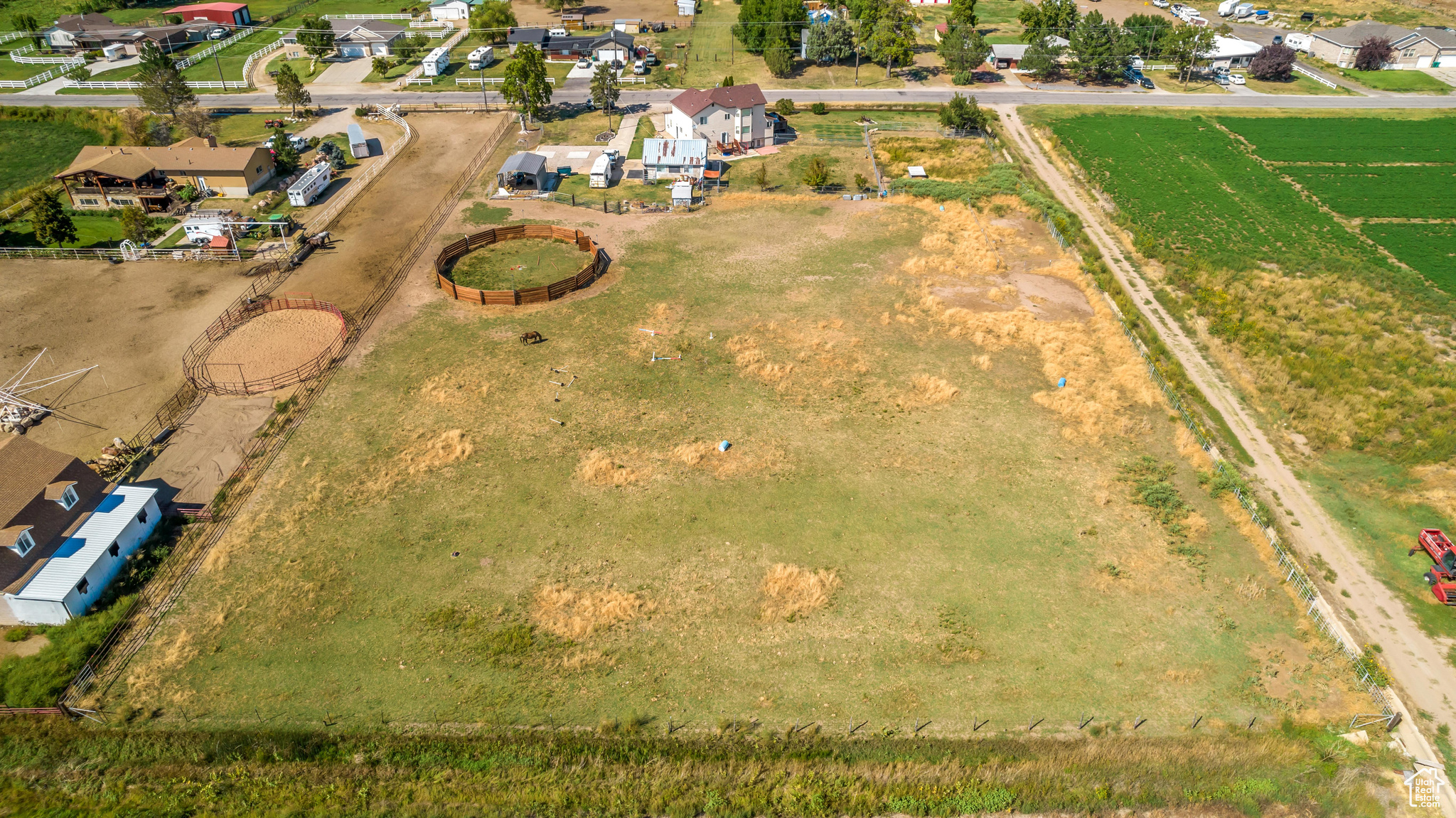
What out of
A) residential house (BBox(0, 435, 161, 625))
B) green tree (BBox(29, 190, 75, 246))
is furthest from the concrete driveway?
residential house (BBox(0, 435, 161, 625))

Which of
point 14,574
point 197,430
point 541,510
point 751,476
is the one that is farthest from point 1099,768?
point 197,430

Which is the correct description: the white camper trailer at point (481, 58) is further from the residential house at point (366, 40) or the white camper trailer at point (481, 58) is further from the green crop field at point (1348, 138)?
the green crop field at point (1348, 138)

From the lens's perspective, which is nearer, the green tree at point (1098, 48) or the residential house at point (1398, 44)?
the green tree at point (1098, 48)

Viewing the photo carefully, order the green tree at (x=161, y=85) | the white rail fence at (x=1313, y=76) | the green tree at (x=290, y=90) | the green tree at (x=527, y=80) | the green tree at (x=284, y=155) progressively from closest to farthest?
the green tree at (x=284, y=155), the green tree at (x=527, y=80), the green tree at (x=161, y=85), the green tree at (x=290, y=90), the white rail fence at (x=1313, y=76)

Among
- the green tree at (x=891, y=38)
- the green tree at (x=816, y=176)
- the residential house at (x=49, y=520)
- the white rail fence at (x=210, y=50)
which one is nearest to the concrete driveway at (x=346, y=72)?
the white rail fence at (x=210, y=50)

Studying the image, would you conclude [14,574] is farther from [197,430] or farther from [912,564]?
[912,564]

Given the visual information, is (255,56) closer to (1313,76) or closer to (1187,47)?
(1187,47)
